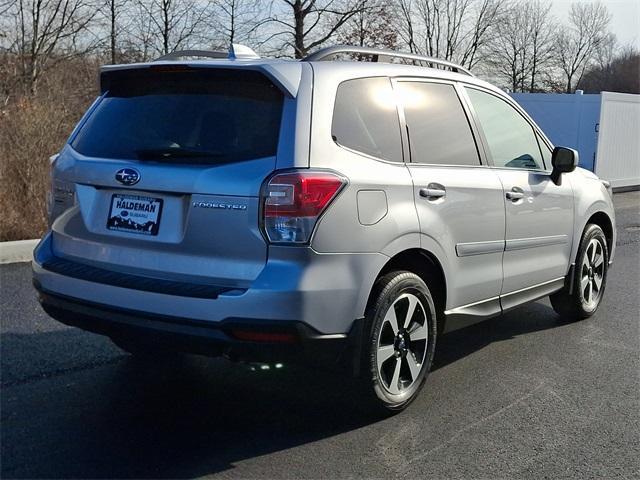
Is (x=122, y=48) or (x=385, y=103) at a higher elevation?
(x=122, y=48)

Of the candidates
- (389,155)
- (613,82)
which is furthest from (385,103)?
(613,82)

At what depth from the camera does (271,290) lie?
3.41 m

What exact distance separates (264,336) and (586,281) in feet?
12.5

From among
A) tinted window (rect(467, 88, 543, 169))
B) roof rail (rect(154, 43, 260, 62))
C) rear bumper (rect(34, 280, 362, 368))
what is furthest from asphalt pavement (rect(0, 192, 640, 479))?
roof rail (rect(154, 43, 260, 62))

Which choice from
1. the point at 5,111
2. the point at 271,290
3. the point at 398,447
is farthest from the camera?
the point at 5,111

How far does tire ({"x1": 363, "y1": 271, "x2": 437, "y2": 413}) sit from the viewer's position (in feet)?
12.7

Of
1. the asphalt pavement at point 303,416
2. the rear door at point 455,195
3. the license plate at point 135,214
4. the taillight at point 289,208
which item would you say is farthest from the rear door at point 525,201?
the license plate at point 135,214

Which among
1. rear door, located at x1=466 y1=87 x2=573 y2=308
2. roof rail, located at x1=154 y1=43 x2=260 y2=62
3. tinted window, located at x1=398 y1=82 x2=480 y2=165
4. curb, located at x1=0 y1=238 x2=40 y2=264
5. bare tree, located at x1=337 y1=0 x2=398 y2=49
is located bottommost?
curb, located at x1=0 y1=238 x2=40 y2=264

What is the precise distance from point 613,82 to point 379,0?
48.6m

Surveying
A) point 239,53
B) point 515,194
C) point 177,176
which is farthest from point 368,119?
point 515,194

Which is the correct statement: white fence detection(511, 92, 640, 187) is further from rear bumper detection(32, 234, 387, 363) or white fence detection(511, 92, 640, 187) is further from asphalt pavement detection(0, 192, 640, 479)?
rear bumper detection(32, 234, 387, 363)

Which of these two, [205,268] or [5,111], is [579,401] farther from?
[5,111]

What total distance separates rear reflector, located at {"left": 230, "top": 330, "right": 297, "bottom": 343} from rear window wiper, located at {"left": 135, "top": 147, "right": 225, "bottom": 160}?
0.85 metres

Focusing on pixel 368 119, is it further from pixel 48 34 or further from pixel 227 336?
pixel 48 34
